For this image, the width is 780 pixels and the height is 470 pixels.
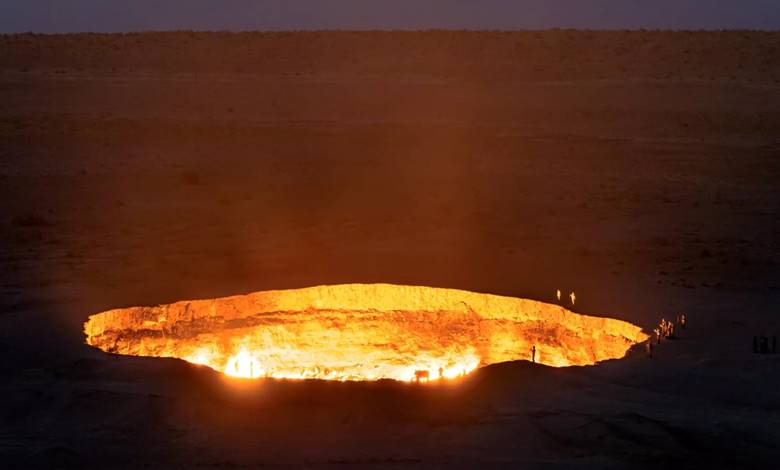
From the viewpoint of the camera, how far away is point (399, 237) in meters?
13.1

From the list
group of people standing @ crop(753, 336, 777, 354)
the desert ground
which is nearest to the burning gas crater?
the desert ground

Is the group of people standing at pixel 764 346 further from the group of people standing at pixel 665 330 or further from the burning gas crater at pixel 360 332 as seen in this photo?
the burning gas crater at pixel 360 332

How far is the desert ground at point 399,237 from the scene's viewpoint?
5.48 metres

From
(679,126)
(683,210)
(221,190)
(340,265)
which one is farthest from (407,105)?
(340,265)

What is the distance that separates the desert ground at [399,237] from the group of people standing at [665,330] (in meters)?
0.14

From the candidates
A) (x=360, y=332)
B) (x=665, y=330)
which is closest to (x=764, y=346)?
(x=665, y=330)

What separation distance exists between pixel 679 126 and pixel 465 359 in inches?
764

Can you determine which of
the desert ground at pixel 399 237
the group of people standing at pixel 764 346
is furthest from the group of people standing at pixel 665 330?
the group of people standing at pixel 764 346

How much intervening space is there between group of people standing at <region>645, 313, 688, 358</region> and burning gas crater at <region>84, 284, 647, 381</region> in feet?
0.47

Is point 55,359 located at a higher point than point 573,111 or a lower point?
lower

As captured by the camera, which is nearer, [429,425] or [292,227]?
[429,425]

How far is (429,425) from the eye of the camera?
558cm

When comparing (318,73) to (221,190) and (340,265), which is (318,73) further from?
(340,265)

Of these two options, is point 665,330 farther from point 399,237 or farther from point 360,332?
point 399,237
